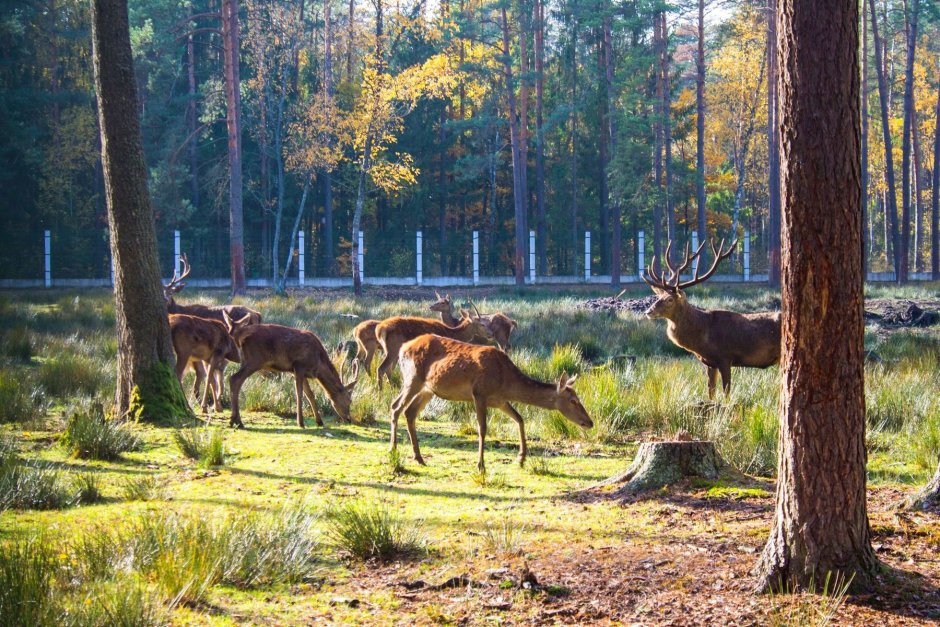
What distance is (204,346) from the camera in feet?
39.6

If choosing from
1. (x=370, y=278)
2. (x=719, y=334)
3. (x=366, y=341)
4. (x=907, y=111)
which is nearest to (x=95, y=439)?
(x=366, y=341)

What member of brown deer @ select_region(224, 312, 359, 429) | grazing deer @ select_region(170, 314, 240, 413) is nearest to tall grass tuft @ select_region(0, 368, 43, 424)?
grazing deer @ select_region(170, 314, 240, 413)

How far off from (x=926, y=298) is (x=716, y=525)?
26008 millimetres

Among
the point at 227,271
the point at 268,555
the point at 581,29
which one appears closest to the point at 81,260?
the point at 227,271

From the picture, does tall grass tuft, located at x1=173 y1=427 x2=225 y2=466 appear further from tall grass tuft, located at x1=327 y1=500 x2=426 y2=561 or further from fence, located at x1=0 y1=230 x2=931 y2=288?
fence, located at x1=0 y1=230 x2=931 y2=288

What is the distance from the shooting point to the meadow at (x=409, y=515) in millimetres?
4738

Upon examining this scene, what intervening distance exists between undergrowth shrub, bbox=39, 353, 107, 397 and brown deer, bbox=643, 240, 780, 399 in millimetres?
7799

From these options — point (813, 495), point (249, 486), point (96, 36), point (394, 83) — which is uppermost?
point (394, 83)

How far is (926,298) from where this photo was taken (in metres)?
29.1

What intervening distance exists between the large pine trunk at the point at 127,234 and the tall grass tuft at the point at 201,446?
1.38 metres

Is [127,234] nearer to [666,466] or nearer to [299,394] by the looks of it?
[299,394]

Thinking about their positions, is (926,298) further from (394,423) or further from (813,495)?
(813,495)

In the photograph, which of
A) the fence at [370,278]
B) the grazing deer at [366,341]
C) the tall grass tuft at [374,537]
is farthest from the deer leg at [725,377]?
the fence at [370,278]

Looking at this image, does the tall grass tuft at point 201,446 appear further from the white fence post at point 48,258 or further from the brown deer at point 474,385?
the white fence post at point 48,258
